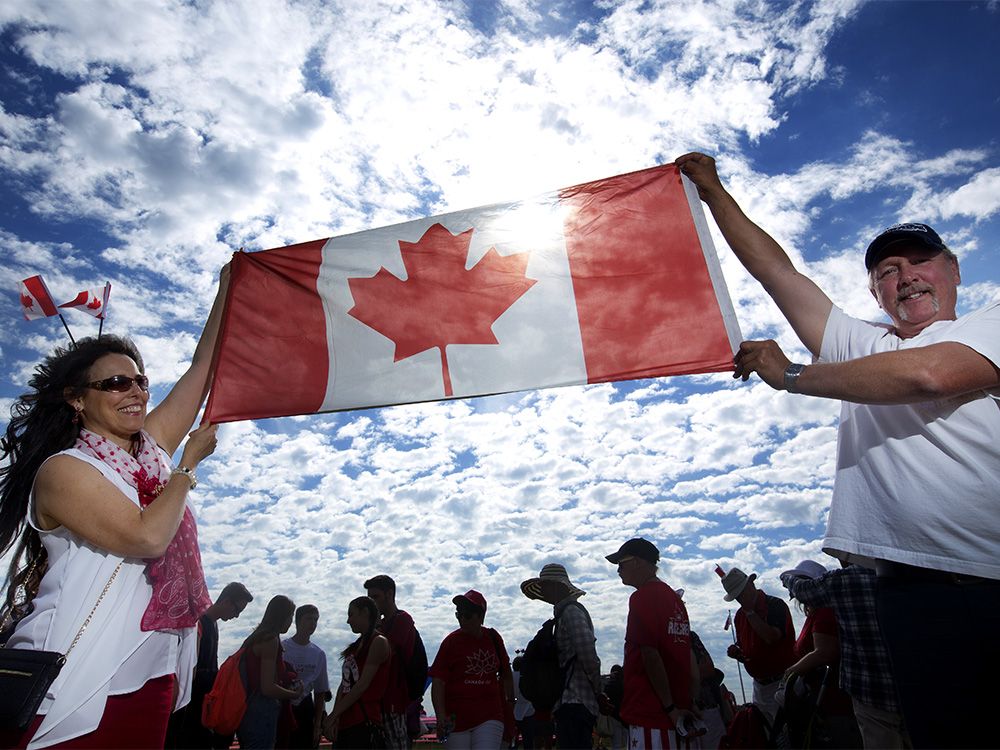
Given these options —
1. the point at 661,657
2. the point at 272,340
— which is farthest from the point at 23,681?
the point at 661,657

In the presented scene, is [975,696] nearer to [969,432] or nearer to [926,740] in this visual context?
[926,740]

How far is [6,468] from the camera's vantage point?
295cm

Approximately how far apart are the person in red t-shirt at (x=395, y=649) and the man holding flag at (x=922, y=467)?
570cm

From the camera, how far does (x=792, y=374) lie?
2676mm

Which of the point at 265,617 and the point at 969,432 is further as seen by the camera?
the point at 265,617

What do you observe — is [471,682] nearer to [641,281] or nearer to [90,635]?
Result: [641,281]

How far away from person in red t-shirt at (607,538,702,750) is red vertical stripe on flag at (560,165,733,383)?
2825mm

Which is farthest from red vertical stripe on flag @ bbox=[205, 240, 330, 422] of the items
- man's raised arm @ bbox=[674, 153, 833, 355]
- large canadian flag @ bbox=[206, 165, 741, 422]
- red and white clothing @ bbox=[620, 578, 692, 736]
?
red and white clothing @ bbox=[620, 578, 692, 736]

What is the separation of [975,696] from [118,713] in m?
2.65

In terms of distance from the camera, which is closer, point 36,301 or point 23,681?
point 23,681

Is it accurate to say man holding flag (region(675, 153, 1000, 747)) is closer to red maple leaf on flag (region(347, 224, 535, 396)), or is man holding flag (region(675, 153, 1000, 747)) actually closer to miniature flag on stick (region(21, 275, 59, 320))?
red maple leaf on flag (region(347, 224, 535, 396))

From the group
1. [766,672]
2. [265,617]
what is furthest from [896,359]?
[265,617]

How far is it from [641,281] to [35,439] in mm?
3094

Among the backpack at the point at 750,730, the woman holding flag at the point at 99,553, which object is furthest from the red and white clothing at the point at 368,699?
the woman holding flag at the point at 99,553
